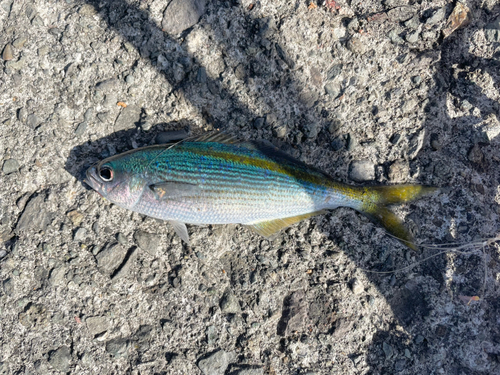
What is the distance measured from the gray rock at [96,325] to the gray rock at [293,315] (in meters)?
1.64

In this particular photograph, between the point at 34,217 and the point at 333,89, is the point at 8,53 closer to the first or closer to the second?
the point at 34,217

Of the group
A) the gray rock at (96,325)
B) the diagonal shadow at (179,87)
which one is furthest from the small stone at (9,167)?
the gray rock at (96,325)

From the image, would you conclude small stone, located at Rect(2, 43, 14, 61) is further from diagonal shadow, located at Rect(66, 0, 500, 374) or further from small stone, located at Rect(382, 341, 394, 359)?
small stone, located at Rect(382, 341, 394, 359)

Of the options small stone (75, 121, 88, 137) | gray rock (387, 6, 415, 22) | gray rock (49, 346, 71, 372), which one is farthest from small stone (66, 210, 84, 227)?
gray rock (387, 6, 415, 22)

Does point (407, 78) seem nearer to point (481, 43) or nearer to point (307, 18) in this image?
point (481, 43)

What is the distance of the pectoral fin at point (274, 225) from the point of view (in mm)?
3258

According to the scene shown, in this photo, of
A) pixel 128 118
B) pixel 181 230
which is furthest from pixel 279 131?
pixel 128 118

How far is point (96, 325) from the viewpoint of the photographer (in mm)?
3246

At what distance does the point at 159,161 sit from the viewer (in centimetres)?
303

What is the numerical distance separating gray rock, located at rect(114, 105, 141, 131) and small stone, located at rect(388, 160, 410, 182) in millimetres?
2571

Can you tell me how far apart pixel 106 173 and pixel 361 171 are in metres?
2.40

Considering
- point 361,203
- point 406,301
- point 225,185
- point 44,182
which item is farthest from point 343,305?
point 44,182

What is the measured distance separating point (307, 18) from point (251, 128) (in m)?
1.24

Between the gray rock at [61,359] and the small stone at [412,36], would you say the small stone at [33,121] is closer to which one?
the gray rock at [61,359]
